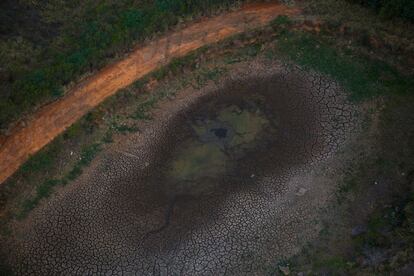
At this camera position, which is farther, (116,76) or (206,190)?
(116,76)

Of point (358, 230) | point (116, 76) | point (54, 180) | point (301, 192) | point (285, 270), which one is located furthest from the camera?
point (116, 76)

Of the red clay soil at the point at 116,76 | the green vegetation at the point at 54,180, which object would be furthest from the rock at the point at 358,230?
the red clay soil at the point at 116,76

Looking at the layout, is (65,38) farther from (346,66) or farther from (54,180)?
(346,66)

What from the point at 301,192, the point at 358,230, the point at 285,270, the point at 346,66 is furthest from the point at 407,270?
the point at 346,66

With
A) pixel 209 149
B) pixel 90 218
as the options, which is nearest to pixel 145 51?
pixel 209 149

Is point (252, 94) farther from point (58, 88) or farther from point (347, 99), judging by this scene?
point (58, 88)

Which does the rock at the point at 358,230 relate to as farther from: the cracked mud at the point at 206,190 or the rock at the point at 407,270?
the rock at the point at 407,270
